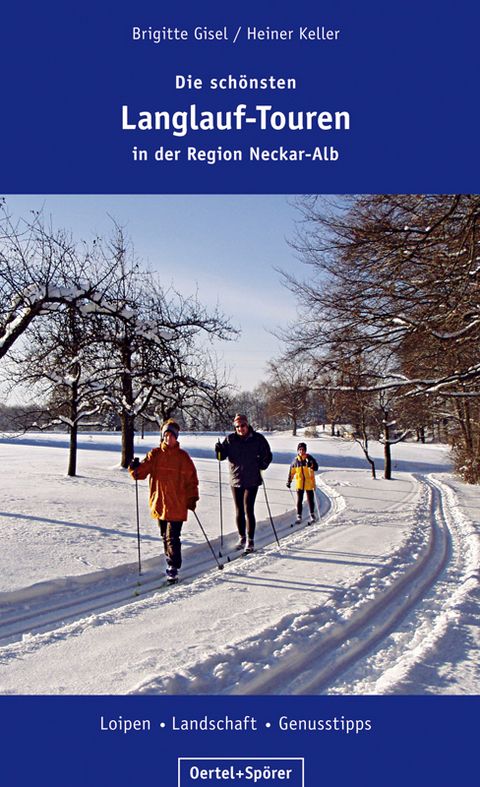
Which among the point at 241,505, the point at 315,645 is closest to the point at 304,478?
the point at 241,505

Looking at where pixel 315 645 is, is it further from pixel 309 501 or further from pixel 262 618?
pixel 309 501

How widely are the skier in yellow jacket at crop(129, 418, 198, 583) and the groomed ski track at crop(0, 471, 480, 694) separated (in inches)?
20.9

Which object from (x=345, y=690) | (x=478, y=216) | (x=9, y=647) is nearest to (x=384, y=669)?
(x=345, y=690)

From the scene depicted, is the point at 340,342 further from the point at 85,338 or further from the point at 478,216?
the point at 85,338

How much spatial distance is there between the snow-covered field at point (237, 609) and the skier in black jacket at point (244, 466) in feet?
1.75

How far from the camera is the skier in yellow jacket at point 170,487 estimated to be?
641 cm

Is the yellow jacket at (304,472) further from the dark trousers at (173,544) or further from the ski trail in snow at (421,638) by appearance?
the dark trousers at (173,544)

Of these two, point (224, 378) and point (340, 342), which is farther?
point (224, 378)

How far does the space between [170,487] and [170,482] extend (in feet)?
0.21

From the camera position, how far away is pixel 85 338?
8.41 meters

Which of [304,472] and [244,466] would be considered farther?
[304,472]

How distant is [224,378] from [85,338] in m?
11.0

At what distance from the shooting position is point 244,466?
27.5 feet

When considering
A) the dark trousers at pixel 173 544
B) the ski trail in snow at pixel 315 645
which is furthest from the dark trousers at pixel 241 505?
the ski trail in snow at pixel 315 645
